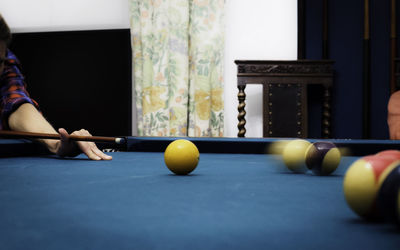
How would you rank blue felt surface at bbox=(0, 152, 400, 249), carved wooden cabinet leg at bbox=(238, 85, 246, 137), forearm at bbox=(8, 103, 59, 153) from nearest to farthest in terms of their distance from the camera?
blue felt surface at bbox=(0, 152, 400, 249), forearm at bbox=(8, 103, 59, 153), carved wooden cabinet leg at bbox=(238, 85, 246, 137)

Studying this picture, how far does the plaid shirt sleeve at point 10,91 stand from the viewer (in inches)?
82.8

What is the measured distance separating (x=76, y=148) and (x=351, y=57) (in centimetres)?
318

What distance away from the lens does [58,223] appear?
638 mm

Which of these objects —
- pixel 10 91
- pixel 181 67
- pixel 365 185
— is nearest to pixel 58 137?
pixel 10 91

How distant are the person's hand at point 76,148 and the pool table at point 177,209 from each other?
18 centimetres

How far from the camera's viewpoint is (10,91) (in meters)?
2.15

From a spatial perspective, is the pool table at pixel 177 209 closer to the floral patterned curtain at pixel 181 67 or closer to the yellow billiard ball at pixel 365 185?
the yellow billiard ball at pixel 365 185

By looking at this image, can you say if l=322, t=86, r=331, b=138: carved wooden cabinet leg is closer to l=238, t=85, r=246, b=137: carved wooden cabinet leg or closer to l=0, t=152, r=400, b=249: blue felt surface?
l=238, t=85, r=246, b=137: carved wooden cabinet leg

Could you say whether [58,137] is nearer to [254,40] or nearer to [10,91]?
[10,91]

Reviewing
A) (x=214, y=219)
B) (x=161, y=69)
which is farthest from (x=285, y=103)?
(x=214, y=219)

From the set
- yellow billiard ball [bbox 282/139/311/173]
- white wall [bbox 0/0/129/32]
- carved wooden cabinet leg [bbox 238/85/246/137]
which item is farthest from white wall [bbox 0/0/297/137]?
yellow billiard ball [bbox 282/139/311/173]

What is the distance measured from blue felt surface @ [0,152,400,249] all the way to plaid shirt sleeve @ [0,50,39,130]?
82 cm

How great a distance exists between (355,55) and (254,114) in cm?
117

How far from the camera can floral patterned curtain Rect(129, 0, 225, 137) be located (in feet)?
13.5
